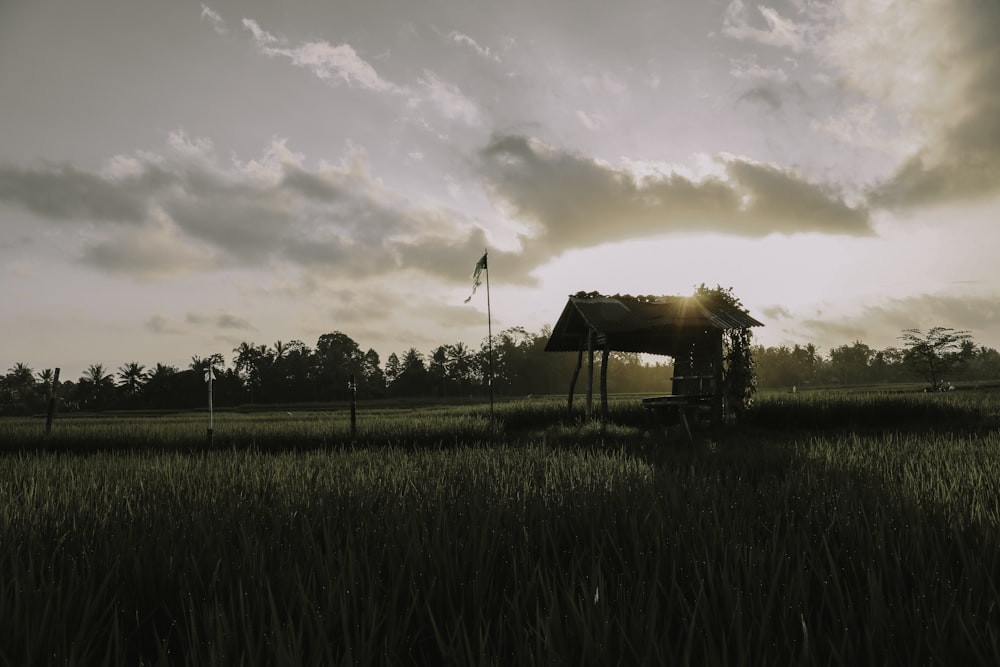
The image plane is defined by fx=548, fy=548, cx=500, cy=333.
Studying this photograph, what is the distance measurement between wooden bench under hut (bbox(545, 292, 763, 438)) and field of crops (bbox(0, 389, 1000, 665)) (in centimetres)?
917

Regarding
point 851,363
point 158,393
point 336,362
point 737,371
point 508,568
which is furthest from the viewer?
point 851,363

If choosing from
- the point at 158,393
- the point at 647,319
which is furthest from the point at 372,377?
the point at 647,319

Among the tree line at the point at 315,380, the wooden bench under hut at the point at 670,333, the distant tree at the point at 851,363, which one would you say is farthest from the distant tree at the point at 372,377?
the distant tree at the point at 851,363

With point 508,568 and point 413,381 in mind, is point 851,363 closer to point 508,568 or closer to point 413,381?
point 413,381

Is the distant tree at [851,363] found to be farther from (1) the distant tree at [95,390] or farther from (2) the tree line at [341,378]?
(1) the distant tree at [95,390]

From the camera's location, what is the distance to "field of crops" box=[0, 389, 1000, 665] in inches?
64.8

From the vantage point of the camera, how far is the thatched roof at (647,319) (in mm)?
15375

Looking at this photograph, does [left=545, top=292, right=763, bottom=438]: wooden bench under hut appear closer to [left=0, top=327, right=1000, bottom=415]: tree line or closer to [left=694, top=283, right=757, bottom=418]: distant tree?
[left=694, top=283, right=757, bottom=418]: distant tree

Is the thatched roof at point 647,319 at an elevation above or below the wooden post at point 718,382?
above

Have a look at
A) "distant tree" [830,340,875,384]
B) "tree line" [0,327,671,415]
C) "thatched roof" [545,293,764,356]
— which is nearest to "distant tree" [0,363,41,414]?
"tree line" [0,327,671,415]

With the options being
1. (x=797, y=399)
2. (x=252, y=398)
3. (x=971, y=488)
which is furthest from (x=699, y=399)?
(x=252, y=398)

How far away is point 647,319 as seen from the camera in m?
16.1

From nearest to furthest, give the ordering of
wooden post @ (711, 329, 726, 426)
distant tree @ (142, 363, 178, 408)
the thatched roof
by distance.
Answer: the thatched roof
wooden post @ (711, 329, 726, 426)
distant tree @ (142, 363, 178, 408)

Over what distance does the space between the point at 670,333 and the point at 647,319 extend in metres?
0.79
